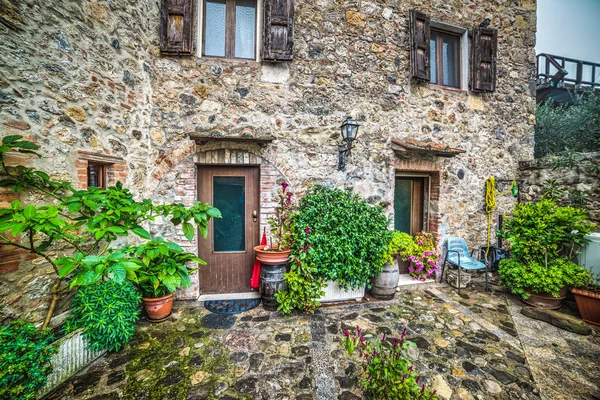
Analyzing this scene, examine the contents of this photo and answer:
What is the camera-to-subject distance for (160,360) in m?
2.43

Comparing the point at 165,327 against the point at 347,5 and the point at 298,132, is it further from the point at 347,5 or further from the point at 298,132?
the point at 347,5

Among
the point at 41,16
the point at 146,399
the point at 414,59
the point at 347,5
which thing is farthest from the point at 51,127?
the point at 414,59

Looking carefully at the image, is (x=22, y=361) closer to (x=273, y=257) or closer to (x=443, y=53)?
(x=273, y=257)

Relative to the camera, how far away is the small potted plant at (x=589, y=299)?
3125 millimetres

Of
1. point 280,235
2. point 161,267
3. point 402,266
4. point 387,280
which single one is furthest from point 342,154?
point 161,267

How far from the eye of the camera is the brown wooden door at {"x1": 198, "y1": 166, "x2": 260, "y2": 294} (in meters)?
3.89

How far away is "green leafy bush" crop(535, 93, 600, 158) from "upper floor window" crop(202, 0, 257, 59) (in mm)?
7598

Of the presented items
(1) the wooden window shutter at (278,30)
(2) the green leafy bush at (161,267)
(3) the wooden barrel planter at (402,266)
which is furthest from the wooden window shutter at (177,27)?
(3) the wooden barrel planter at (402,266)

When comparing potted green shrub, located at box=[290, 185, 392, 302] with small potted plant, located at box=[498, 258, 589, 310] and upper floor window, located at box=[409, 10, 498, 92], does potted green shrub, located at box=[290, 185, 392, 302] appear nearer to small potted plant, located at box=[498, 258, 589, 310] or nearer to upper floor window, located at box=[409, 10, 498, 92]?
small potted plant, located at box=[498, 258, 589, 310]

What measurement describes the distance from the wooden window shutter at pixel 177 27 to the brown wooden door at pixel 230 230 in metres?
1.89

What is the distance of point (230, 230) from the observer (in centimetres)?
396

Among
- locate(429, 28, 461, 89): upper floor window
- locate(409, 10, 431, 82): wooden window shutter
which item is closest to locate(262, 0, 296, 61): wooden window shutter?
locate(409, 10, 431, 82): wooden window shutter

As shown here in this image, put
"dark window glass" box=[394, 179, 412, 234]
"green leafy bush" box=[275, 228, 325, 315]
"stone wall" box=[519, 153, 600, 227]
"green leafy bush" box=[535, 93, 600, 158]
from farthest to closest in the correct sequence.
Answer: "green leafy bush" box=[535, 93, 600, 158] → "dark window glass" box=[394, 179, 412, 234] → "stone wall" box=[519, 153, 600, 227] → "green leafy bush" box=[275, 228, 325, 315]

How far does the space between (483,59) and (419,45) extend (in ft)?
5.20
